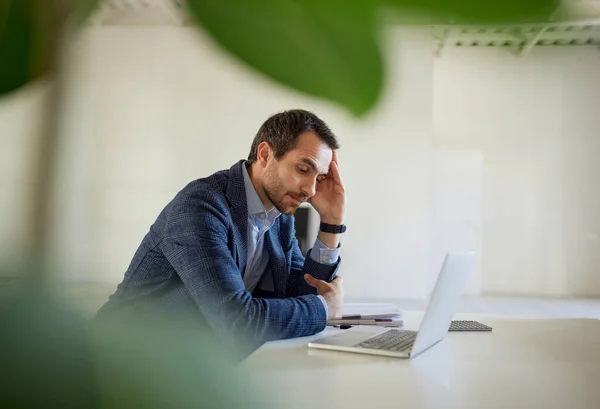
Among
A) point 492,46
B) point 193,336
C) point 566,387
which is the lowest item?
point 566,387

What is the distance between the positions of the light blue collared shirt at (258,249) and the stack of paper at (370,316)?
20cm

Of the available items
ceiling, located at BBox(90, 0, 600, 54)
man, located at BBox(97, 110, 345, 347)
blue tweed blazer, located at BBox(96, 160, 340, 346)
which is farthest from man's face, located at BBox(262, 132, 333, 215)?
ceiling, located at BBox(90, 0, 600, 54)

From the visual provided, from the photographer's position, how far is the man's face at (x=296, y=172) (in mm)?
1081

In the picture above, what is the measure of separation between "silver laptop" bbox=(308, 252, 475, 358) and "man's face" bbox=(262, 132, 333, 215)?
0.31m

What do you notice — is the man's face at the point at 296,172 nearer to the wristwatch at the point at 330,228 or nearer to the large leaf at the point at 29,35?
the wristwatch at the point at 330,228

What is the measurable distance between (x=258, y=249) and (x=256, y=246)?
18mm

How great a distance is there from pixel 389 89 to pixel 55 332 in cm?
12

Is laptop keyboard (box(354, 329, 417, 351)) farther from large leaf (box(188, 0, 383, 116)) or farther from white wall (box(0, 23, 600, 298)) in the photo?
large leaf (box(188, 0, 383, 116))

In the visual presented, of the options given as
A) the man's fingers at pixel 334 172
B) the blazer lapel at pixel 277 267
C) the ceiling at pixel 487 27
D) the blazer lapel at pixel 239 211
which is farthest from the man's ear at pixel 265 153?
the ceiling at pixel 487 27

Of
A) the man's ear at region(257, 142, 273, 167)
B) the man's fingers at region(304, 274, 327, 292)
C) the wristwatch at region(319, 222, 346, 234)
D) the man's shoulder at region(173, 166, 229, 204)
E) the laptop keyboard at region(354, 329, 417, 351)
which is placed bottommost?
the laptop keyboard at region(354, 329, 417, 351)

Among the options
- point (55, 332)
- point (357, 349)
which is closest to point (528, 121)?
point (55, 332)

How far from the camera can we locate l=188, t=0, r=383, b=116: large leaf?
0.15 metres

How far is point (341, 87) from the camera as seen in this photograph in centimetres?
16

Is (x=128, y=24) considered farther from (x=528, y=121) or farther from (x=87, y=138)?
(x=528, y=121)
